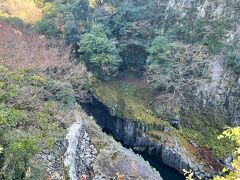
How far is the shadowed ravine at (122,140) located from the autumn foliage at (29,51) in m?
5.05

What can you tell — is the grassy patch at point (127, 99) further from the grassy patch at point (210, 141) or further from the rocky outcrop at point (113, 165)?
the rocky outcrop at point (113, 165)

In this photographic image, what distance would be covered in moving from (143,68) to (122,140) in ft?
23.8

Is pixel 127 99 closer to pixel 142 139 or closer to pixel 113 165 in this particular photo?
pixel 142 139

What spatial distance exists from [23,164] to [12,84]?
6036 millimetres

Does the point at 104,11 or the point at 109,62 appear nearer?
the point at 109,62

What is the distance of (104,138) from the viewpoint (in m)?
22.7

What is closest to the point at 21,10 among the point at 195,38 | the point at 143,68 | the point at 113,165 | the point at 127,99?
the point at 143,68

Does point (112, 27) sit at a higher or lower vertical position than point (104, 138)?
higher

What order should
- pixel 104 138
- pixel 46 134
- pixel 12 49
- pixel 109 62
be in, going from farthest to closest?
pixel 109 62 → pixel 12 49 → pixel 104 138 → pixel 46 134

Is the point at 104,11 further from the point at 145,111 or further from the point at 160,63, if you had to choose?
the point at 145,111

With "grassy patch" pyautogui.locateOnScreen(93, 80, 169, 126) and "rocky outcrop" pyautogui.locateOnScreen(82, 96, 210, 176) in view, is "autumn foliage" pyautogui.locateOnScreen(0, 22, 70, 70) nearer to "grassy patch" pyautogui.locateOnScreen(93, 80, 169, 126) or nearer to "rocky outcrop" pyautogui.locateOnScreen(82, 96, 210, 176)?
"grassy patch" pyautogui.locateOnScreen(93, 80, 169, 126)

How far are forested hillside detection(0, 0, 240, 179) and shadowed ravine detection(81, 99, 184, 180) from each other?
0.38 ft

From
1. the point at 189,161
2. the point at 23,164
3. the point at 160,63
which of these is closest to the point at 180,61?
the point at 160,63

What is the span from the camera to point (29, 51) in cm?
2559
